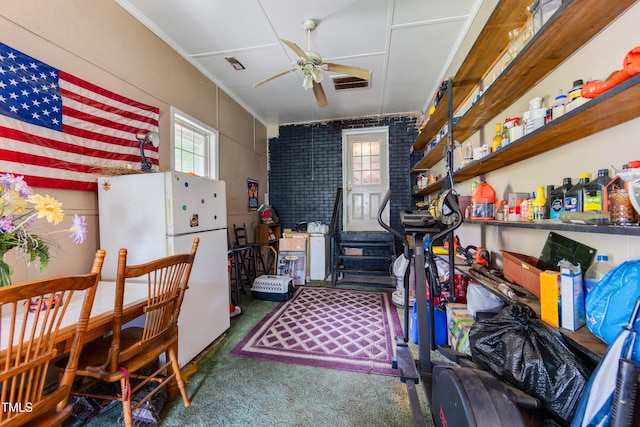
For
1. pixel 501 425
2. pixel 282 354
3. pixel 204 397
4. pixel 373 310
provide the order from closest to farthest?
pixel 501 425 < pixel 204 397 < pixel 282 354 < pixel 373 310

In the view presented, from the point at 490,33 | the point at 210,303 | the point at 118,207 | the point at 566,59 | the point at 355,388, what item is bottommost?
the point at 355,388

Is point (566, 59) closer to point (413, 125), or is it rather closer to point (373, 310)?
point (373, 310)

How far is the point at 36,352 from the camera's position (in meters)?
0.89

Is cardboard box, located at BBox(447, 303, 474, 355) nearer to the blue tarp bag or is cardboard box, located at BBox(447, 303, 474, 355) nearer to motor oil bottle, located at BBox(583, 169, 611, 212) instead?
the blue tarp bag

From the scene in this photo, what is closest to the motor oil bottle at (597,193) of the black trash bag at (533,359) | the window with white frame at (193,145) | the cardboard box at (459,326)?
the black trash bag at (533,359)

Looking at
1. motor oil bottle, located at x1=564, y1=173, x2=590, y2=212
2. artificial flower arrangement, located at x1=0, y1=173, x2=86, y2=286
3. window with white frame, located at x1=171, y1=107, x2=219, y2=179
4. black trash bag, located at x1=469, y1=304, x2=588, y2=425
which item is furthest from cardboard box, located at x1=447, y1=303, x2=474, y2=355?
window with white frame, located at x1=171, y1=107, x2=219, y2=179

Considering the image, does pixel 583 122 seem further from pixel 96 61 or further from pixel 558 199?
pixel 96 61

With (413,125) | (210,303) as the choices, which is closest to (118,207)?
(210,303)

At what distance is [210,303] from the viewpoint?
2.21 metres

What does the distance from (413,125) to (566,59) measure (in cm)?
369

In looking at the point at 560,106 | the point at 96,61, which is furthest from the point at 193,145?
the point at 560,106

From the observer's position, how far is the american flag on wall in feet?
5.17

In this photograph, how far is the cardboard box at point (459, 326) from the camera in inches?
66.7

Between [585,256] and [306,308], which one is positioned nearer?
[585,256]
